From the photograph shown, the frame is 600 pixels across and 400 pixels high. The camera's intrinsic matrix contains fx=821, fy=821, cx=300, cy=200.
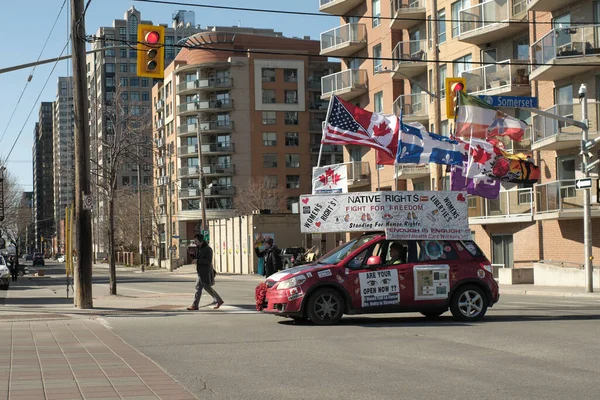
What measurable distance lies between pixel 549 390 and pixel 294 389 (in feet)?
8.87

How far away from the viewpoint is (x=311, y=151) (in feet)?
321

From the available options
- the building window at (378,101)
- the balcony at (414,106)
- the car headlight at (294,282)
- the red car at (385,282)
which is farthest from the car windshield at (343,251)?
the building window at (378,101)

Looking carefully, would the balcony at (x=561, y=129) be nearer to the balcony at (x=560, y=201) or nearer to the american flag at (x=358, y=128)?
the balcony at (x=560, y=201)

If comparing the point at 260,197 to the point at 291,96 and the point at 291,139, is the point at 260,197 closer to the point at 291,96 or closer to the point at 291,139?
the point at 291,139

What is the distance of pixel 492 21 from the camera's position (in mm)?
38219

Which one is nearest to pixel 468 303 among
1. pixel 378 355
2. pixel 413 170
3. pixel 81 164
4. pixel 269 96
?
pixel 378 355

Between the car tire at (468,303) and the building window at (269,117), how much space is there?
81762mm

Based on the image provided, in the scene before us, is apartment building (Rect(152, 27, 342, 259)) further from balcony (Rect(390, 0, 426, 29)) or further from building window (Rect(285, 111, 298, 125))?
balcony (Rect(390, 0, 426, 29))

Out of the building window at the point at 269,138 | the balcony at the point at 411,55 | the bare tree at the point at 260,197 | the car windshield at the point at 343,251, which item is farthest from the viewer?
the building window at the point at 269,138

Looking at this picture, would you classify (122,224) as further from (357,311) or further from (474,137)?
(357,311)

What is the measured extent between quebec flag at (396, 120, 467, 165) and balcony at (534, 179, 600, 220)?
335 inches

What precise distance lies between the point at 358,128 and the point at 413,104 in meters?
23.0

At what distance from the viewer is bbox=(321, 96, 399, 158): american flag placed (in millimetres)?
24875

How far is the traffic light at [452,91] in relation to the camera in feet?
88.1
